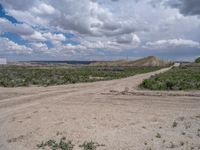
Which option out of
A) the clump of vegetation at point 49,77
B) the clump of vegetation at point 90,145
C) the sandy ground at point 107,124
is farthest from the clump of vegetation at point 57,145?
the clump of vegetation at point 49,77

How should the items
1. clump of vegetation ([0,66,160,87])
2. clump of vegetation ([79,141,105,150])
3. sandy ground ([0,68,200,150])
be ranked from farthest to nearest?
clump of vegetation ([0,66,160,87]) → sandy ground ([0,68,200,150]) → clump of vegetation ([79,141,105,150])

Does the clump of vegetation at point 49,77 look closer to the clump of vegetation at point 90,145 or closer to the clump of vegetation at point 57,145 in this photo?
the clump of vegetation at point 57,145

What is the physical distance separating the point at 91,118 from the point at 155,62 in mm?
160656

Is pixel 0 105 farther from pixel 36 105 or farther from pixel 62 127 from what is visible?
pixel 62 127

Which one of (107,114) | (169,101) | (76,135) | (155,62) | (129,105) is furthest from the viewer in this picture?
(155,62)

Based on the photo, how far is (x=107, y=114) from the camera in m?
12.1

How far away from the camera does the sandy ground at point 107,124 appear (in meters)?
8.11

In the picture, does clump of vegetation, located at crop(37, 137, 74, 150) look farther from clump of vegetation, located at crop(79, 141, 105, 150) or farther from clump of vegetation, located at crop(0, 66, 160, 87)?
clump of vegetation, located at crop(0, 66, 160, 87)

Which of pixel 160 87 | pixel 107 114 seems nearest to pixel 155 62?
pixel 160 87

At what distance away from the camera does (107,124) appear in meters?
10.2

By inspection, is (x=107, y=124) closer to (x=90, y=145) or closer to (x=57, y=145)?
(x=90, y=145)

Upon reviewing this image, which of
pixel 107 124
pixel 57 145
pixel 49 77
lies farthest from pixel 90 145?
pixel 49 77

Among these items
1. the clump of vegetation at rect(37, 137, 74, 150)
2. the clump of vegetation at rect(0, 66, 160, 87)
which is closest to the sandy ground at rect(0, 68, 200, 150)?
the clump of vegetation at rect(37, 137, 74, 150)

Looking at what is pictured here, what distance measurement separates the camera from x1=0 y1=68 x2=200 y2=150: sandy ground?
811 cm
